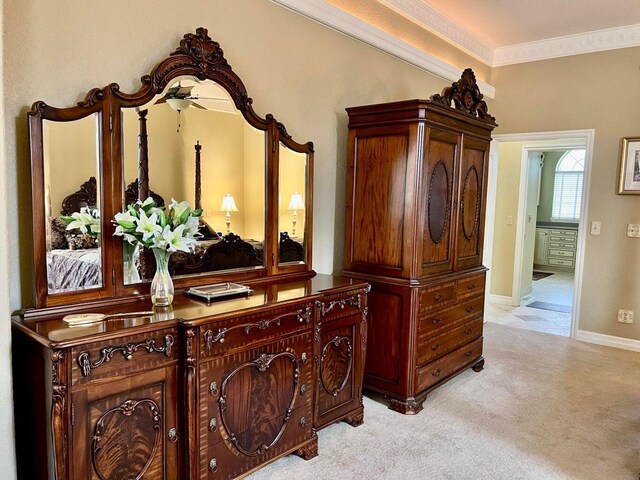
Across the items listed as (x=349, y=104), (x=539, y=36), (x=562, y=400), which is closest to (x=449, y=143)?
(x=349, y=104)

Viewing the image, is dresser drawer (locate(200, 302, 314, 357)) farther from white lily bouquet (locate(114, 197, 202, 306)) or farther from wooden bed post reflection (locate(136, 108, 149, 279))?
wooden bed post reflection (locate(136, 108, 149, 279))

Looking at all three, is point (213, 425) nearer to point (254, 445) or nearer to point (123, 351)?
A: point (254, 445)

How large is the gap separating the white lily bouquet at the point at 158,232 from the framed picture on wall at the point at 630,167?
424 centimetres

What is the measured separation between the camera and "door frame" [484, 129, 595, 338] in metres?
4.66

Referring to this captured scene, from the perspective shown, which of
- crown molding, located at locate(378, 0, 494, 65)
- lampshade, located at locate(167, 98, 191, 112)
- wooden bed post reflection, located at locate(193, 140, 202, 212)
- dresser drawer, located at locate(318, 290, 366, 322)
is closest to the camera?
lampshade, located at locate(167, 98, 191, 112)

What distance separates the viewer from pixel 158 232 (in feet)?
6.53

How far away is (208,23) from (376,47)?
1.57m

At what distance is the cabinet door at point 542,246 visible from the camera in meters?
9.62

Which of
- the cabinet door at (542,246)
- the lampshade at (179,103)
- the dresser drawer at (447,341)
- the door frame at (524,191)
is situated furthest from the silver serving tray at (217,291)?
the cabinet door at (542,246)

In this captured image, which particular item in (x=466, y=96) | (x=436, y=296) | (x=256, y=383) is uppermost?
(x=466, y=96)

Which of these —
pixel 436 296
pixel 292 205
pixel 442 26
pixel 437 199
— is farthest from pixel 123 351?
pixel 442 26

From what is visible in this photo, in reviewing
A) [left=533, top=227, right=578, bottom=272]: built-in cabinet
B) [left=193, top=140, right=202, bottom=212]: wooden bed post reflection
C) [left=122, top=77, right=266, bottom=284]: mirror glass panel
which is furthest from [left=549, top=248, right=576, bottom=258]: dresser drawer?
[left=193, top=140, right=202, bottom=212]: wooden bed post reflection

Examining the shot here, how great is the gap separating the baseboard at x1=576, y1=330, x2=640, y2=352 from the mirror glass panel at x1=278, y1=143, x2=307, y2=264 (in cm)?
339

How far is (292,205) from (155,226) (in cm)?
112
